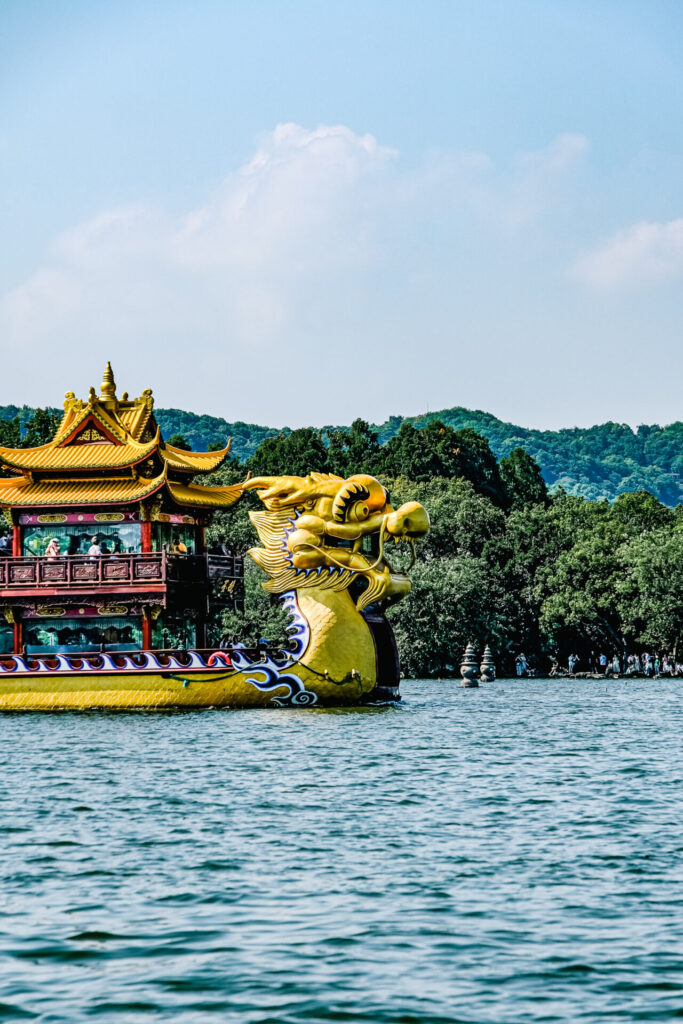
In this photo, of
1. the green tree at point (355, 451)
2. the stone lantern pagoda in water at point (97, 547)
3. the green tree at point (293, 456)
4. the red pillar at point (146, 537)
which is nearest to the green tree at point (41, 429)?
the green tree at point (293, 456)

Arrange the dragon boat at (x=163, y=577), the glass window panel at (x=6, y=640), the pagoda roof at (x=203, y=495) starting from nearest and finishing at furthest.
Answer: the dragon boat at (x=163, y=577) → the pagoda roof at (x=203, y=495) → the glass window panel at (x=6, y=640)

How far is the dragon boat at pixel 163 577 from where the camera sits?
3384 centimetres

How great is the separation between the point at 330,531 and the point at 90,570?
653cm

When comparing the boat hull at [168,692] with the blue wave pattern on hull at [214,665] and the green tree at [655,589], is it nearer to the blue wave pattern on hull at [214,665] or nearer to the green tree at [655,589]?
Result: the blue wave pattern on hull at [214,665]

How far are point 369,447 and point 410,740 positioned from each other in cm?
5857

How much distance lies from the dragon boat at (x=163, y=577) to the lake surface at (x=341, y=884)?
7.77 meters

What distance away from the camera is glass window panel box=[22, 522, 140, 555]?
3772 cm

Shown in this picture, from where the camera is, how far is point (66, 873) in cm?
1455

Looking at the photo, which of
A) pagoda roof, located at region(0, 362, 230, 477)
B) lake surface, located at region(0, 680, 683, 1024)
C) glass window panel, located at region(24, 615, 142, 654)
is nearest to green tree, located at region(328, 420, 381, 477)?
pagoda roof, located at region(0, 362, 230, 477)

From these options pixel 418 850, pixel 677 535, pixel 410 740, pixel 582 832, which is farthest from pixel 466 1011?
pixel 677 535

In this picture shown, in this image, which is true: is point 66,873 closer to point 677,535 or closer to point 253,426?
point 677,535

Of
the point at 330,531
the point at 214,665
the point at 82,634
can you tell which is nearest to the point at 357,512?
the point at 330,531

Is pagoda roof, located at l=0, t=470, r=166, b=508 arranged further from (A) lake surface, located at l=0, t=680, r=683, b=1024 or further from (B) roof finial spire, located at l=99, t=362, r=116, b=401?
(A) lake surface, located at l=0, t=680, r=683, b=1024

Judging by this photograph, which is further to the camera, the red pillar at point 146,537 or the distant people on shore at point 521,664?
the distant people on shore at point 521,664
